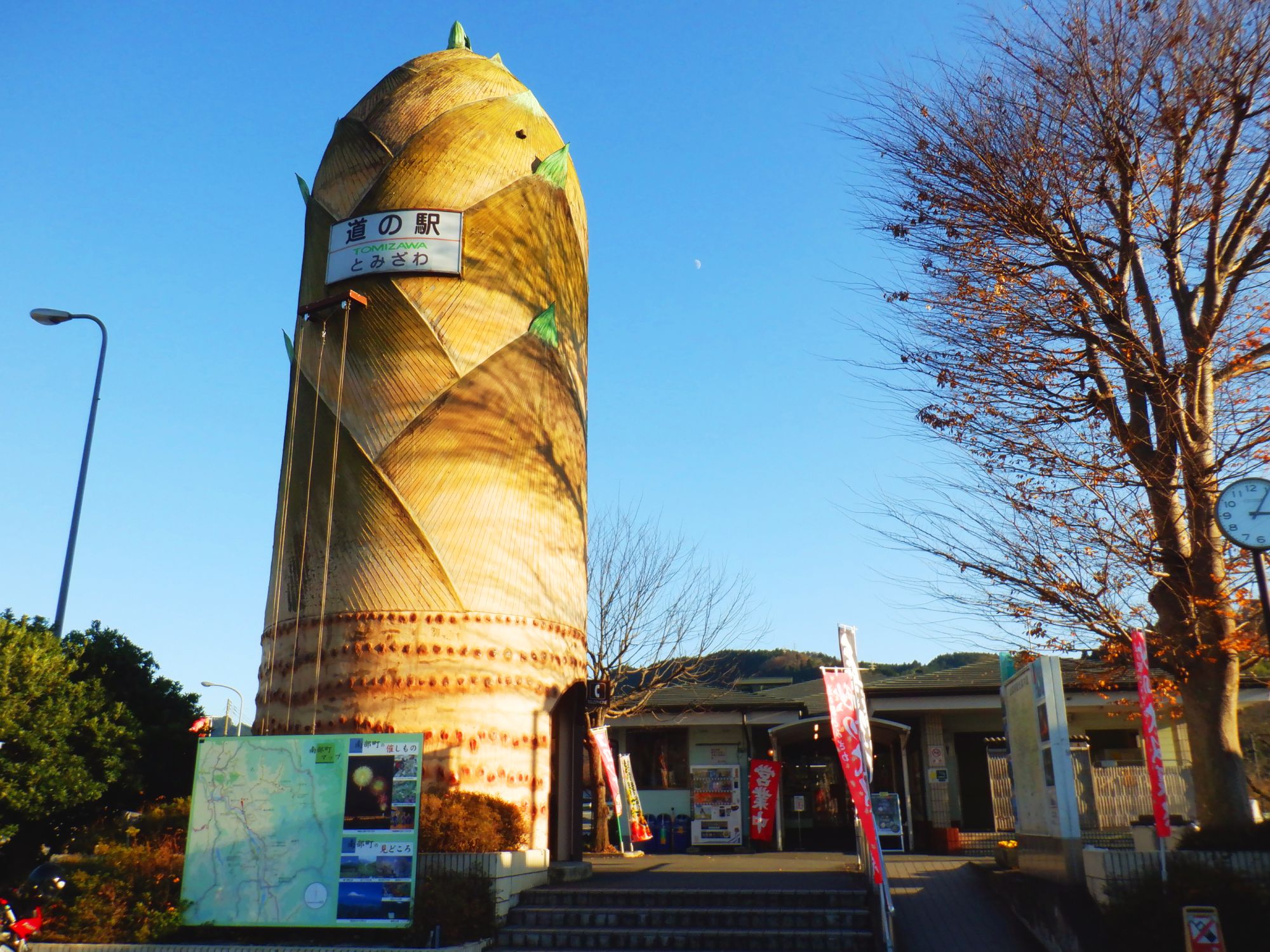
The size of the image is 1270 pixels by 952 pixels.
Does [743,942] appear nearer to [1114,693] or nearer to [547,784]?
[547,784]

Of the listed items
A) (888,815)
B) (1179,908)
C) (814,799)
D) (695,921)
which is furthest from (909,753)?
(1179,908)

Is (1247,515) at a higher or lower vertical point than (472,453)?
Answer: lower

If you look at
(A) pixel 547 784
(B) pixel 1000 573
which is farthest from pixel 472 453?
(B) pixel 1000 573

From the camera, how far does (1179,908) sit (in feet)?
26.7

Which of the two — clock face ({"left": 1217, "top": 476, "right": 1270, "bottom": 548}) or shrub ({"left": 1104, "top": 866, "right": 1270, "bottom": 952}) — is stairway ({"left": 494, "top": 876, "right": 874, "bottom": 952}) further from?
clock face ({"left": 1217, "top": 476, "right": 1270, "bottom": 548})

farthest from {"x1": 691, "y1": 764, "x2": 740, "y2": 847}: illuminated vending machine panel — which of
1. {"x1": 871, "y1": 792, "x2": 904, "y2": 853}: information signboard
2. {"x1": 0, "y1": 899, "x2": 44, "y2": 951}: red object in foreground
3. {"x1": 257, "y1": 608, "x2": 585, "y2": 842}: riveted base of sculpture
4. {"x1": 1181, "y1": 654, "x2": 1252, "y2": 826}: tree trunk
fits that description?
{"x1": 0, "y1": 899, "x2": 44, "y2": 951}: red object in foreground

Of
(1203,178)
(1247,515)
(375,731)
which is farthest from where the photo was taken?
(375,731)

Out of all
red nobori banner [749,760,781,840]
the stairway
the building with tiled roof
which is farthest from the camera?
red nobori banner [749,760,781,840]

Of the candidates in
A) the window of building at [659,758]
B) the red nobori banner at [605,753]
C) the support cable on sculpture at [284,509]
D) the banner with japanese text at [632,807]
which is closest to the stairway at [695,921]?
the support cable on sculpture at [284,509]

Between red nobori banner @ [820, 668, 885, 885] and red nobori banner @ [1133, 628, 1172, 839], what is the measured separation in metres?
2.59

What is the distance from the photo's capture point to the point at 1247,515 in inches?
349

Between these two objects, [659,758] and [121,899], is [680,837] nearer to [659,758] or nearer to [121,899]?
[659,758]

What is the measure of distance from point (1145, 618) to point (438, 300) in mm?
11004

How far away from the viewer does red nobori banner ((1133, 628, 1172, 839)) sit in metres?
8.52
